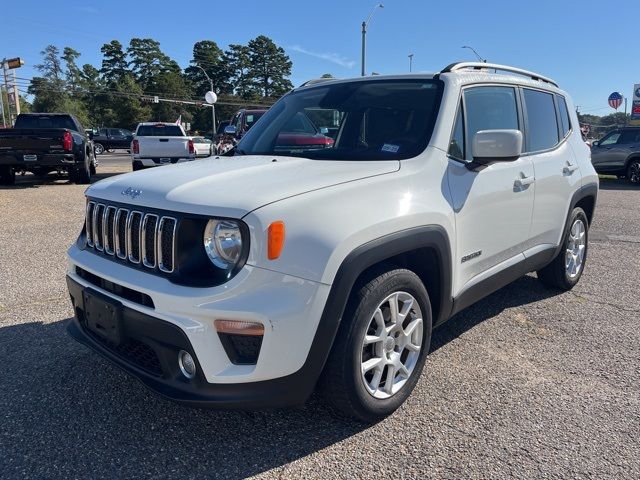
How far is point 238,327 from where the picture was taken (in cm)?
222

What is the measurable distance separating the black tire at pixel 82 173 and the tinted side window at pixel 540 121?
37.9 ft

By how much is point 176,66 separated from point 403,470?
10624cm

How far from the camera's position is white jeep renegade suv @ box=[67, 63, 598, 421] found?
7.38 ft

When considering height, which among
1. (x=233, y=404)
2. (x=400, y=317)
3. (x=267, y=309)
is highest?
(x=267, y=309)

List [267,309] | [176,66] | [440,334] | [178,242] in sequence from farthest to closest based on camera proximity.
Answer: [176,66], [440,334], [178,242], [267,309]

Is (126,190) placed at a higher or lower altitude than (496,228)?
higher

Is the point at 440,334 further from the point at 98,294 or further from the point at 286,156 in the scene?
the point at 98,294

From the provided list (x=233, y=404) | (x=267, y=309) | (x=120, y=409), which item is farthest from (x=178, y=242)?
(x=120, y=409)

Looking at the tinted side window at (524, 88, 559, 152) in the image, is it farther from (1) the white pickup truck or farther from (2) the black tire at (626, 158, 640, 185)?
(2) the black tire at (626, 158, 640, 185)

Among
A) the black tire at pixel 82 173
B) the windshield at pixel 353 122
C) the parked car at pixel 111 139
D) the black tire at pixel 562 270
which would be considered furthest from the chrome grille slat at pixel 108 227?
the parked car at pixel 111 139

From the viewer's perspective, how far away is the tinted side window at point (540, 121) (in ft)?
13.4

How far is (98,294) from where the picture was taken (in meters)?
2.63

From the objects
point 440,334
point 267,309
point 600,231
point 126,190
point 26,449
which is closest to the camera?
point 267,309

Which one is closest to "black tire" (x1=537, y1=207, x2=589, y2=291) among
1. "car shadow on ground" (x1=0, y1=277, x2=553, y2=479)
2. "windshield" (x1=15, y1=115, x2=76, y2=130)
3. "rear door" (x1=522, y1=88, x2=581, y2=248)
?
"rear door" (x1=522, y1=88, x2=581, y2=248)
